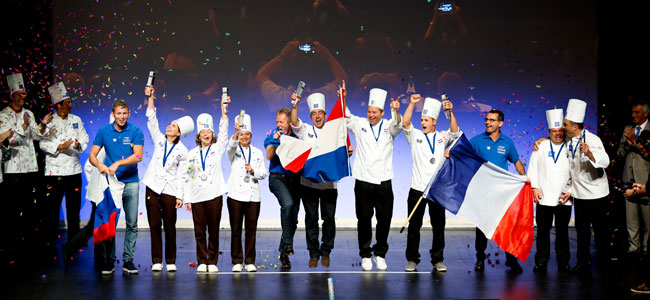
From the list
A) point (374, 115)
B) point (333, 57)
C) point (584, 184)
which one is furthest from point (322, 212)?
point (333, 57)

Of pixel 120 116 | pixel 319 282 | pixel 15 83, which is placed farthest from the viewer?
pixel 15 83

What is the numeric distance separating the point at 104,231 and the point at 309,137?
1.87m

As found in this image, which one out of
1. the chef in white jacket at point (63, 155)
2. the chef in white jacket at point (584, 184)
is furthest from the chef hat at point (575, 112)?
the chef in white jacket at point (63, 155)

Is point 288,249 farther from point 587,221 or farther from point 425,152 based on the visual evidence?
point 587,221

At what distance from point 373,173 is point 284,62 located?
9.70ft

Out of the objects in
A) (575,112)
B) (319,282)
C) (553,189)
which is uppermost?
(575,112)

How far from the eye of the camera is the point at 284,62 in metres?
8.80

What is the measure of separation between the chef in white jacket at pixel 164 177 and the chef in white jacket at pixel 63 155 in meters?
1.33

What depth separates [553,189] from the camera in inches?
251

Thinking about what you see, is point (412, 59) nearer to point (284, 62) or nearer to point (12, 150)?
point (284, 62)

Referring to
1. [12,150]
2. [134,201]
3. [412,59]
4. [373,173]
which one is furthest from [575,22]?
[12,150]

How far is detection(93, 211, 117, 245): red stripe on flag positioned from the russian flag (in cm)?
276

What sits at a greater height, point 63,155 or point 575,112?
point 575,112

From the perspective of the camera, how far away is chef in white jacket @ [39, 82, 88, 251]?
282 inches
